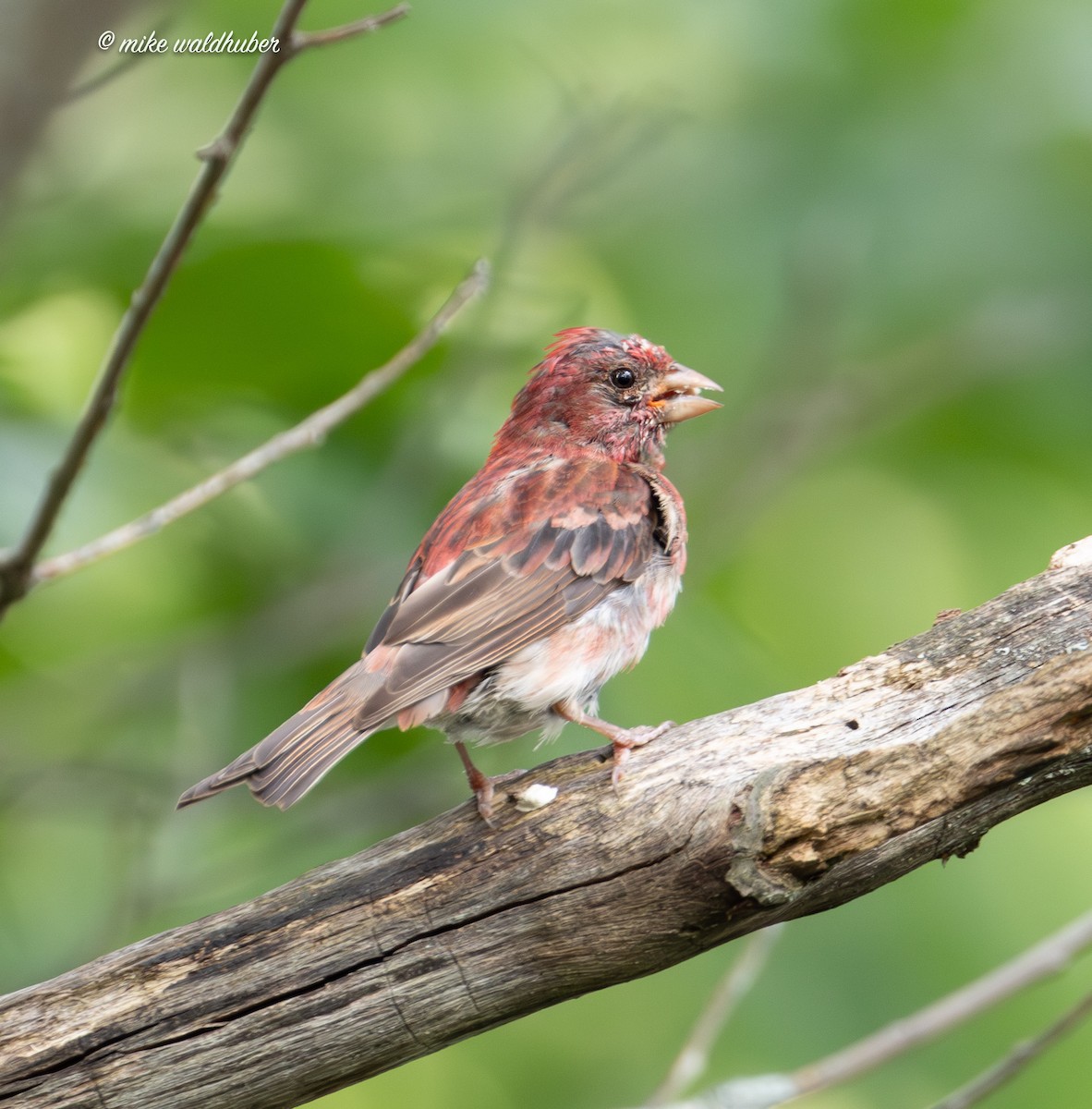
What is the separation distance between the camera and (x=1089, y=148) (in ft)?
20.6

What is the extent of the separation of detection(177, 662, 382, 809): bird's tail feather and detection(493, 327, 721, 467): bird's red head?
5.23 feet

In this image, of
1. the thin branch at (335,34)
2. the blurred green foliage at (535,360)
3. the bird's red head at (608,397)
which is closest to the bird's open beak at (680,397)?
the bird's red head at (608,397)

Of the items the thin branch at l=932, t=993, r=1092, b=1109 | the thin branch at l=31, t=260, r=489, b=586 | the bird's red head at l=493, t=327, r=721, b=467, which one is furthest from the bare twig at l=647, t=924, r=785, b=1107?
the bird's red head at l=493, t=327, r=721, b=467

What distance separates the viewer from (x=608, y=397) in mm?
5289

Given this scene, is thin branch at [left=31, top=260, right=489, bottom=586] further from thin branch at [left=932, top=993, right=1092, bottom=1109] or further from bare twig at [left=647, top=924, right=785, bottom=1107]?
thin branch at [left=932, top=993, right=1092, bottom=1109]

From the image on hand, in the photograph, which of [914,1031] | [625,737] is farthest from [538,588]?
[914,1031]

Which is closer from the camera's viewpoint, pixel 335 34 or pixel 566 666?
pixel 335 34

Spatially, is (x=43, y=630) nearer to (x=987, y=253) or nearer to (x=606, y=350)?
(x=606, y=350)

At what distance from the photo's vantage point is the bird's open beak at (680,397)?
17.3 feet

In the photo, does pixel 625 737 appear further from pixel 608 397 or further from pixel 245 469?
pixel 608 397

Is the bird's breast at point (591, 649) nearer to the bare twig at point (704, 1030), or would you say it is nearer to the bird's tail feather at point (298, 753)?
the bird's tail feather at point (298, 753)

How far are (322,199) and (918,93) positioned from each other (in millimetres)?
2726

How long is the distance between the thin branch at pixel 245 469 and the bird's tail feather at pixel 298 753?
23.5 inches

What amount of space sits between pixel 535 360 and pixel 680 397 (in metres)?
0.87
